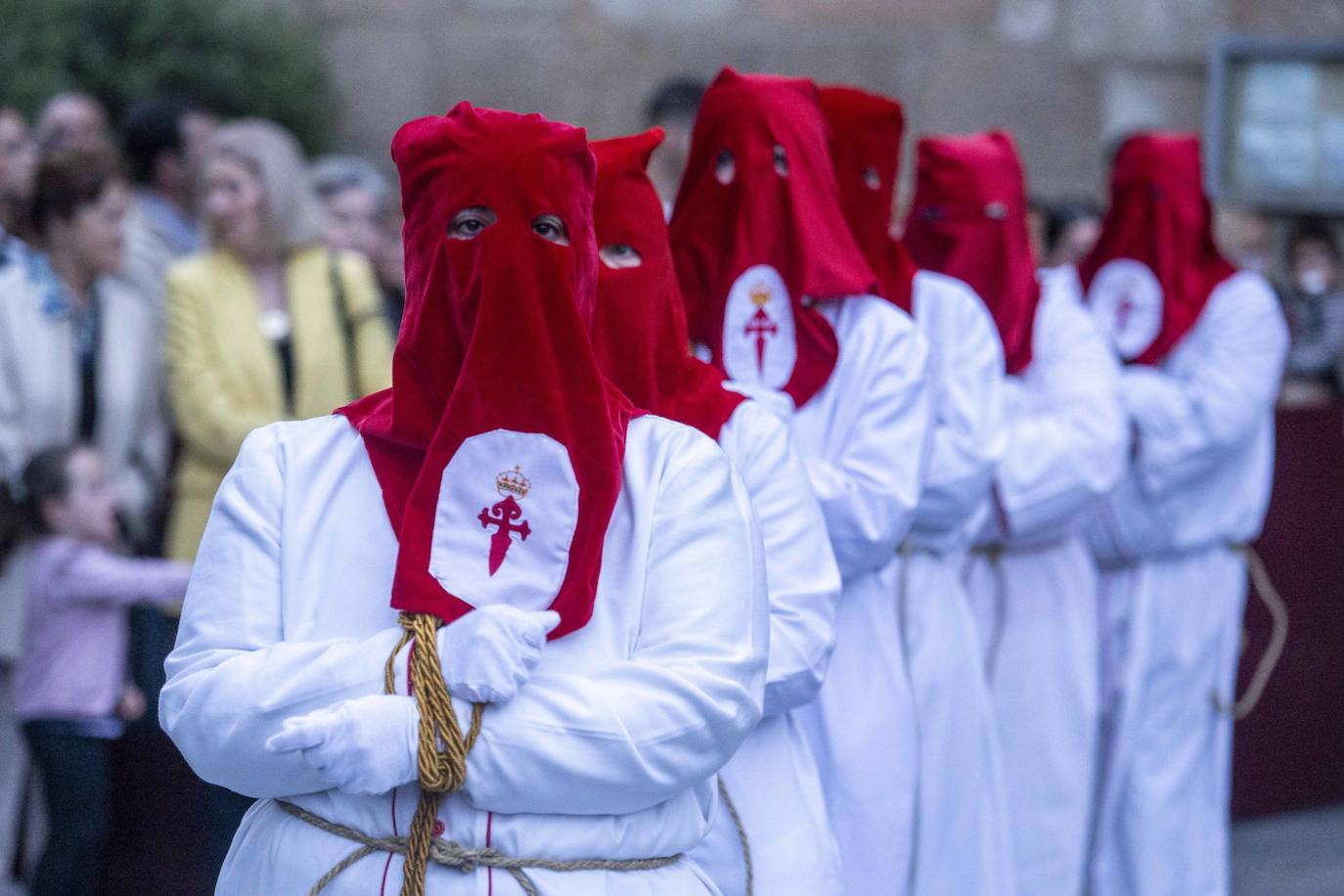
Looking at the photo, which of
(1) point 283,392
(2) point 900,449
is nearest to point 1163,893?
(2) point 900,449

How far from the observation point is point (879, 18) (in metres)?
10.1

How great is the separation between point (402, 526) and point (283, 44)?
23.7 feet

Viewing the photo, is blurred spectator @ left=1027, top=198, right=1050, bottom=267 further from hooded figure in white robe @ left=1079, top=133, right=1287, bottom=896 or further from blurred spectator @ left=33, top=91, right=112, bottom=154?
blurred spectator @ left=33, top=91, right=112, bottom=154

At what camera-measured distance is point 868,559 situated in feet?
13.1

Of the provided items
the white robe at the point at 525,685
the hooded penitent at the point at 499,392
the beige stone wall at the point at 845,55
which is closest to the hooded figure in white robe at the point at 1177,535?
the white robe at the point at 525,685

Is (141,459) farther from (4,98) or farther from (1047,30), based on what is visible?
(1047,30)

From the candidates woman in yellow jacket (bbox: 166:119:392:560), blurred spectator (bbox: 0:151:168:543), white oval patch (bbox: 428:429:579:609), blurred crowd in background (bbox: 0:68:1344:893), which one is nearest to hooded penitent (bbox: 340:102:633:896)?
white oval patch (bbox: 428:429:579:609)

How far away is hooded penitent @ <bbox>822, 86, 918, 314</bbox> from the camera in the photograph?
470cm

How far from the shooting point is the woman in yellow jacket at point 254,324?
5648 mm

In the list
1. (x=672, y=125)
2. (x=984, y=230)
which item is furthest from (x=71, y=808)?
(x=672, y=125)

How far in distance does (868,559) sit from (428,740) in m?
1.75

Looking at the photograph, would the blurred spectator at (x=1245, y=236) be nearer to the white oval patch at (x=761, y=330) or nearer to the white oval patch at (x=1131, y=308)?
the white oval patch at (x=1131, y=308)

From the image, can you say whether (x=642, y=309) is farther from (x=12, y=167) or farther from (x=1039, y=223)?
(x=1039, y=223)

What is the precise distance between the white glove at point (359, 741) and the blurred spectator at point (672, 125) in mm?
3818
